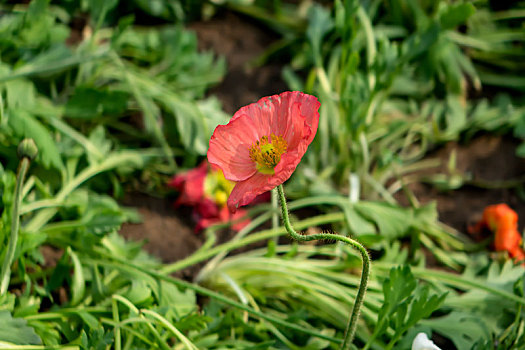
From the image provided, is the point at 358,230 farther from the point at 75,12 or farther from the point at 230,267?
the point at 75,12

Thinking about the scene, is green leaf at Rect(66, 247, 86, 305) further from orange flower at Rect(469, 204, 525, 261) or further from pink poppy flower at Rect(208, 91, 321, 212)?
orange flower at Rect(469, 204, 525, 261)

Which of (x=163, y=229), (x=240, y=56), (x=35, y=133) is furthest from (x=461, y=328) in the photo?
(x=240, y=56)

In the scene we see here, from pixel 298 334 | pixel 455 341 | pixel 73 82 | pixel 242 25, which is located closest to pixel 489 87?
pixel 242 25

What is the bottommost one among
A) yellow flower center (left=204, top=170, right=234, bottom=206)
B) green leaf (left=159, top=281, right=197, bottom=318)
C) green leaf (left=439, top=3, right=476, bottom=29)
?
green leaf (left=159, top=281, right=197, bottom=318)

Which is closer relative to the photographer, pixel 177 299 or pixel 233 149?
Answer: pixel 233 149

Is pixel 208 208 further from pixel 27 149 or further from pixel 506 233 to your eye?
pixel 506 233

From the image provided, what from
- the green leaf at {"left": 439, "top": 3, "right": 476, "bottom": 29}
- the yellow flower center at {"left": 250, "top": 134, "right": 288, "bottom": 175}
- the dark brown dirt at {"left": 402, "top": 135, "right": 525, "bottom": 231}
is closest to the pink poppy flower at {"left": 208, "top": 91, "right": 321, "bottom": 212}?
the yellow flower center at {"left": 250, "top": 134, "right": 288, "bottom": 175}

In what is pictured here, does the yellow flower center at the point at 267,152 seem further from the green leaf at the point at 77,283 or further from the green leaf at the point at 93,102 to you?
the green leaf at the point at 93,102

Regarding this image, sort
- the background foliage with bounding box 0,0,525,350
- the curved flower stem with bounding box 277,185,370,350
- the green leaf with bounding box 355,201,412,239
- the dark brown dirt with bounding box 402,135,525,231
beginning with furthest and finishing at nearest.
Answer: the dark brown dirt with bounding box 402,135,525,231
the green leaf with bounding box 355,201,412,239
the background foliage with bounding box 0,0,525,350
the curved flower stem with bounding box 277,185,370,350
